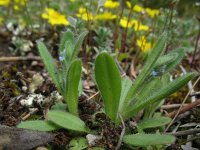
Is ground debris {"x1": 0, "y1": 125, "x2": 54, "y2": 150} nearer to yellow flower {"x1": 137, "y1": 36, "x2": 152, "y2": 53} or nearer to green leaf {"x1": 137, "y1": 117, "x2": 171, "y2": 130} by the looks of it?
green leaf {"x1": 137, "y1": 117, "x2": 171, "y2": 130}

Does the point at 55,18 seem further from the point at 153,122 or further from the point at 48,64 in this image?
the point at 153,122

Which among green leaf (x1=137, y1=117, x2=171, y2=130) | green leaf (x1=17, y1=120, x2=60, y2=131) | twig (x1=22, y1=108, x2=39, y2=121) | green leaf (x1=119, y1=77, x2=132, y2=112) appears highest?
green leaf (x1=119, y1=77, x2=132, y2=112)

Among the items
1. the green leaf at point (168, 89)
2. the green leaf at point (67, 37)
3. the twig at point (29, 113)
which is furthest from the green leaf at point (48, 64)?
the green leaf at point (168, 89)

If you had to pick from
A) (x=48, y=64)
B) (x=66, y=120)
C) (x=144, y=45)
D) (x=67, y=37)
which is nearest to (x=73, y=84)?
(x=66, y=120)

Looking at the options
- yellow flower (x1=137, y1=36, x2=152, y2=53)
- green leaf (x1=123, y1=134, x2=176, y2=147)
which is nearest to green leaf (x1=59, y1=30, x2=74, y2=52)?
green leaf (x1=123, y1=134, x2=176, y2=147)

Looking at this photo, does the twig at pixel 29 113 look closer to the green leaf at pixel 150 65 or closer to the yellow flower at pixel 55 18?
the green leaf at pixel 150 65

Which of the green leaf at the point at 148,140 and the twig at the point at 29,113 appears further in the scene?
the twig at the point at 29,113

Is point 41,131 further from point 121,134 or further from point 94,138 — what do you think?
point 121,134
